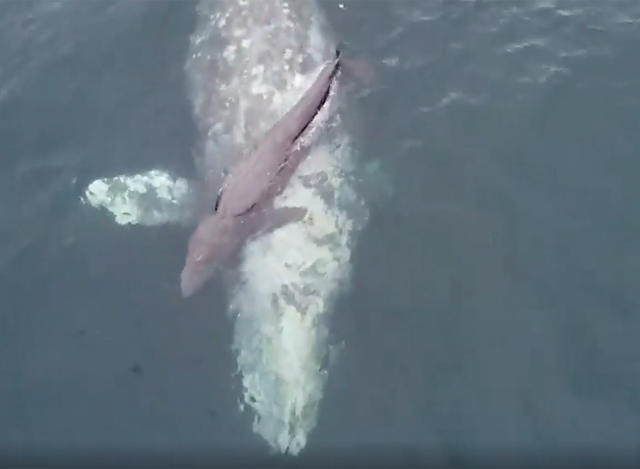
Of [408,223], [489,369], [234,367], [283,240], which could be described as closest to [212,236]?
[283,240]

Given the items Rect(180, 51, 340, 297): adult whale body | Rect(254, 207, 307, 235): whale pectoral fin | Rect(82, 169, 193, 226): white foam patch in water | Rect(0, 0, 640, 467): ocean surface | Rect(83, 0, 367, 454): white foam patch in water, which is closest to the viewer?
Rect(0, 0, 640, 467): ocean surface

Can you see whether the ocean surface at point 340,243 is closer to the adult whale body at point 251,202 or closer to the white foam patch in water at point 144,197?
the white foam patch in water at point 144,197

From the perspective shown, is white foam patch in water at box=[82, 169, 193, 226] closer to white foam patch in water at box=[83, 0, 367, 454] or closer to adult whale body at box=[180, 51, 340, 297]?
white foam patch in water at box=[83, 0, 367, 454]

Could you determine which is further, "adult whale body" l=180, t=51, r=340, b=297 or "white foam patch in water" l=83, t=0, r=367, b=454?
"adult whale body" l=180, t=51, r=340, b=297

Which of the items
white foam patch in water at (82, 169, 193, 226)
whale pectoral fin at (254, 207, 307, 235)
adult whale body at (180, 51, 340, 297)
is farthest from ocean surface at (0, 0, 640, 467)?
adult whale body at (180, 51, 340, 297)

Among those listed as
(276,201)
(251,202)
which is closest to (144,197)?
(251,202)

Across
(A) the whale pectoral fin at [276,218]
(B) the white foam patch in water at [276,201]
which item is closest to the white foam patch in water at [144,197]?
(B) the white foam patch in water at [276,201]
